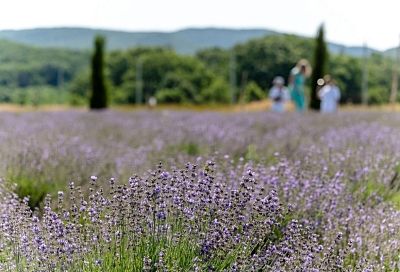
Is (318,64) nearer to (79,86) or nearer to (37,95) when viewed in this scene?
(37,95)

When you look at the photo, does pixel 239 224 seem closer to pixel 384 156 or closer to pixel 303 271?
pixel 303 271

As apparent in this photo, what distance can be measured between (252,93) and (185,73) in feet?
36.7

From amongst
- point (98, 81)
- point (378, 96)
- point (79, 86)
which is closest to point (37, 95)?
point (79, 86)

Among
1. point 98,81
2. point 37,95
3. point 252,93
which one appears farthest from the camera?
point 37,95

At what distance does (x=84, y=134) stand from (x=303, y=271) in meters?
4.56

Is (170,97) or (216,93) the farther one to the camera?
(170,97)

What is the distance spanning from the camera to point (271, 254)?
2.62 m

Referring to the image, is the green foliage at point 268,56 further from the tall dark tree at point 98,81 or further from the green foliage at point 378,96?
the tall dark tree at point 98,81

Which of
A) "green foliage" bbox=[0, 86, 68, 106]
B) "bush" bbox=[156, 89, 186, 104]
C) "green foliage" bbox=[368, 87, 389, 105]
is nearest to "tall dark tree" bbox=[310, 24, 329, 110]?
"green foliage" bbox=[0, 86, 68, 106]

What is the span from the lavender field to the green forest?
118 ft

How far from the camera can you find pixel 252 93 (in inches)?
1795

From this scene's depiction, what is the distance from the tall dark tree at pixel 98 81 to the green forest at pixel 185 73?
18.8 metres

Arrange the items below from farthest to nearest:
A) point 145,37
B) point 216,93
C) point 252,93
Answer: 1. point 145,37
2. point 216,93
3. point 252,93

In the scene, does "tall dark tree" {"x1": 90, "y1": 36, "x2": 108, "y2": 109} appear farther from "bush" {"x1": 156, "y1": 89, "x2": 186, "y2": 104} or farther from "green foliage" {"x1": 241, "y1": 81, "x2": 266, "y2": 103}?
"bush" {"x1": 156, "y1": 89, "x2": 186, "y2": 104}
